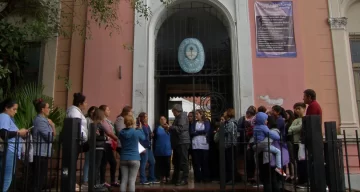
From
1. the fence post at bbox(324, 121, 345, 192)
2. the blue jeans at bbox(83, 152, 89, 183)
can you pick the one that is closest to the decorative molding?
the fence post at bbox(324, 121, 345, 192)

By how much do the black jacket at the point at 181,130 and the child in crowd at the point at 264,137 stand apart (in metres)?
1.85

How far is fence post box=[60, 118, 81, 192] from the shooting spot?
15.3 feet

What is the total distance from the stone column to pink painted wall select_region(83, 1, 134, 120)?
551 centimetres

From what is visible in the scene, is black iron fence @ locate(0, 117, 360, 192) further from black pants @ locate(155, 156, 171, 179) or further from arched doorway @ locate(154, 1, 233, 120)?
arched doorway @ locate(154, 1, 233, 120)

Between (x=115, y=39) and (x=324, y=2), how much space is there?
5.88 meters

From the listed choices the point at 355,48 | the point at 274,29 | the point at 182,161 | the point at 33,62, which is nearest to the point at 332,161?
the point at 182,161

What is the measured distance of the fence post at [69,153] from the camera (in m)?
4.68

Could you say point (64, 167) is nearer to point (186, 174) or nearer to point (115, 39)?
point (186, 174)

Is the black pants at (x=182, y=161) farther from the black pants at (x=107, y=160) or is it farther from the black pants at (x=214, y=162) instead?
the black pants at (x=107, y=160)

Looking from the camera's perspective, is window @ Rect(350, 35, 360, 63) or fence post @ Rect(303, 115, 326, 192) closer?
fence post @ Rect(303, 115, 326, 192)

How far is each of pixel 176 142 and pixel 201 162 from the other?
76 centimetres

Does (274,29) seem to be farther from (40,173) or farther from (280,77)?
(40,173)

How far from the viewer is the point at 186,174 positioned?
7.64 metres

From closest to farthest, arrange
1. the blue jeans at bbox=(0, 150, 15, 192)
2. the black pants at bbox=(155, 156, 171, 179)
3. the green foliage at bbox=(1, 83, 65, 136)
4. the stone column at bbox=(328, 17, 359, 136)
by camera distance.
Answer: the blue jeans at bbox=(0, 150, 15, 192) → the green foliage at bbox=(1, 83, 65, 136) → the black pants at bbox=(155, 156, 171, 179) → the stone column at bbox=(328, 17, 359, 136)
